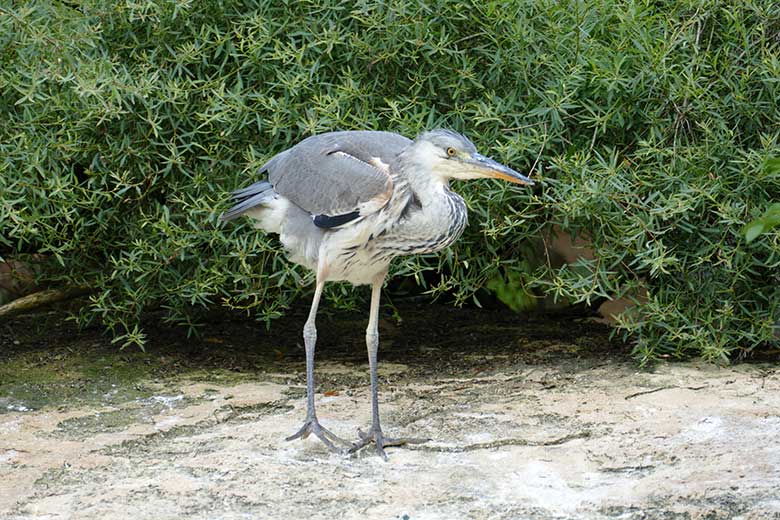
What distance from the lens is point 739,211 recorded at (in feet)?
15.3

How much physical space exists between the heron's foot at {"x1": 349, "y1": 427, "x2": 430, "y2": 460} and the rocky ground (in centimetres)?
5

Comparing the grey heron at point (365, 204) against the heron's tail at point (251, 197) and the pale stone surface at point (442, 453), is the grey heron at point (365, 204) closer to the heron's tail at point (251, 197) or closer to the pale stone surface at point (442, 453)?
the heron's tail at point (251, 197)

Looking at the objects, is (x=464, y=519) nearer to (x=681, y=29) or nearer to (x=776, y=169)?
(x=776, y=169)

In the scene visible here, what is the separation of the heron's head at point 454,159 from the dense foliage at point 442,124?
30.9 inches

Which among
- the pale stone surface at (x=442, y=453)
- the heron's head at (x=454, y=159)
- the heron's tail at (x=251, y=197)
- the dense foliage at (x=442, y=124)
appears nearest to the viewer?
the pale stone surface at (x=442, y=453)

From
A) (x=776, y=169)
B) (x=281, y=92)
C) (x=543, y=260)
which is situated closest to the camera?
(x=776, y=169)

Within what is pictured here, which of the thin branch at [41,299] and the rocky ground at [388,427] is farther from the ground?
the thin branch at [41,299]

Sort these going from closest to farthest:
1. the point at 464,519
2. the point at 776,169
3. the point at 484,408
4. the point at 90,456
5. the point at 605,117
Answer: the point at 776,169 → the point at 464,519 → the point at 90,456 → the point at 484,408 → the point at 605,117

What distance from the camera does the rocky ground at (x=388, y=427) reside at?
11.6 ft

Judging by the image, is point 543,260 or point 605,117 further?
point 543,260

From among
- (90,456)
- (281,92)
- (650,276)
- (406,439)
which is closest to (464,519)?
(406,439)

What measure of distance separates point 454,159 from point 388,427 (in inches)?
46.5

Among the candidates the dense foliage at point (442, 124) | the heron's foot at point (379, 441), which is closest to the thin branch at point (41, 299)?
the dense foliage at point (442, 124)

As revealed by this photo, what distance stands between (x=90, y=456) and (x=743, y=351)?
10.0 ft
